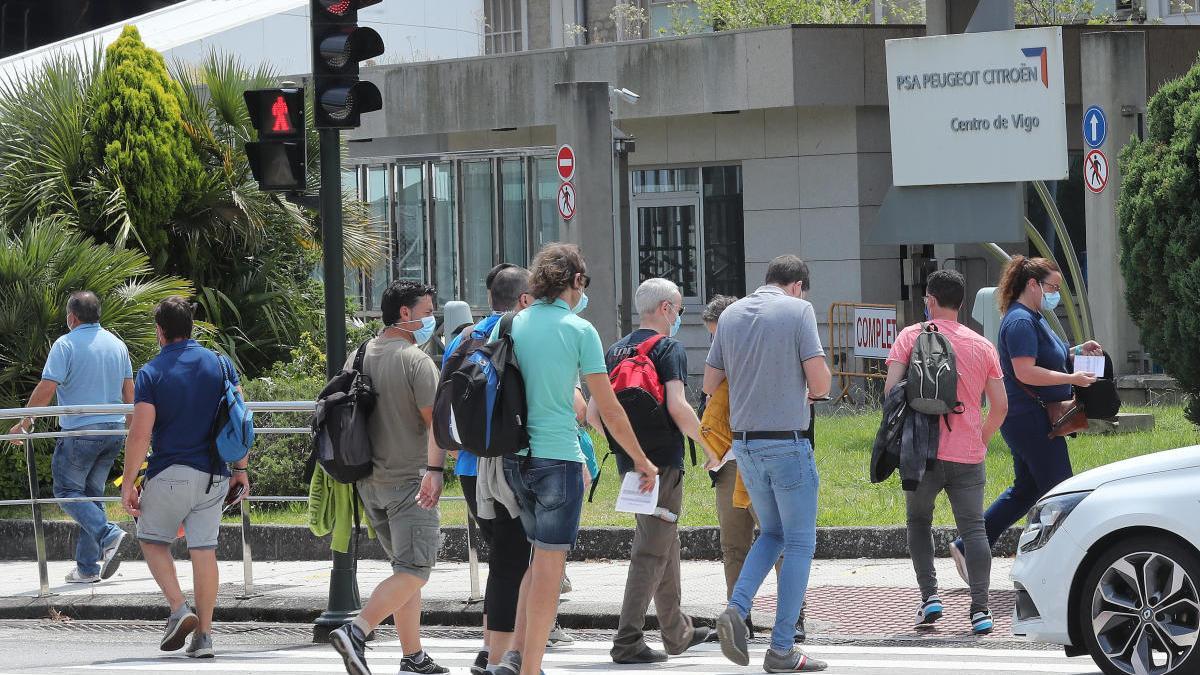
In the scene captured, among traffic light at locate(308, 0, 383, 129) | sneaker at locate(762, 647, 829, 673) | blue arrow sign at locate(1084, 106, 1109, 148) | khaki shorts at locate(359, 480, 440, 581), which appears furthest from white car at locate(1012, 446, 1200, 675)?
blue arrow sign at locate(1084, 106, 1109, 148)

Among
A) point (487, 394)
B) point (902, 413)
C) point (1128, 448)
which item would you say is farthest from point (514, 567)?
point (1128, 448)

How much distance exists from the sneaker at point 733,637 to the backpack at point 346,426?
1.81 m

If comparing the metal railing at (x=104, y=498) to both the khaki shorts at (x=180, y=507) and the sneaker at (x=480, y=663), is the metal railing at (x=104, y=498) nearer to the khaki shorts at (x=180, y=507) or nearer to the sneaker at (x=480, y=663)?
the khaki shorts at (x=180, y=507)

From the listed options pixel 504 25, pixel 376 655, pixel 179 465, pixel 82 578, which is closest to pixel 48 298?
pixel 82 578

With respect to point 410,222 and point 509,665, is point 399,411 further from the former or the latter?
point 410,222

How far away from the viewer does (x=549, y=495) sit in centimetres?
710

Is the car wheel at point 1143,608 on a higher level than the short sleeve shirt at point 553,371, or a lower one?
lower

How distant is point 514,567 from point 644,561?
3.58ft

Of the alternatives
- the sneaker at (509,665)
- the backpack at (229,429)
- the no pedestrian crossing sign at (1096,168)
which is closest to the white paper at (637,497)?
the sneaker at (509,665)

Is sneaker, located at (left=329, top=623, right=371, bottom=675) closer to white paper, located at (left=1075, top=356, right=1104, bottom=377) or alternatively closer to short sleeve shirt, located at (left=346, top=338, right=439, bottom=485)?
short sleeve shirt, located at (left=346, top=338, right=439, bottom=485)

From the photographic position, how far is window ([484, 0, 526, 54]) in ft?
142

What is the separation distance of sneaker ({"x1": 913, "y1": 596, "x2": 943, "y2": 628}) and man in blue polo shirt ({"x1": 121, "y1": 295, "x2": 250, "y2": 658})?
373 cm

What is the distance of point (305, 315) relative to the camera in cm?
1802

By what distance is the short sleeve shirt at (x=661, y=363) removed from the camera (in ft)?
27.3
